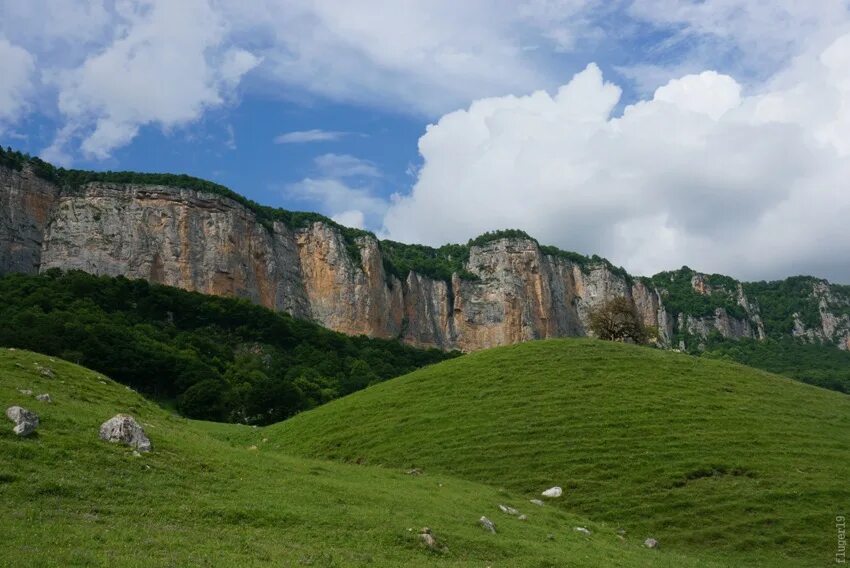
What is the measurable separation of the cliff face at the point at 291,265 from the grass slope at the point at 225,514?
→ 10023cm

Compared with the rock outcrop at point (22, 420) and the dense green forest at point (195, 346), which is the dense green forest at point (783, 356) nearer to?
the dense green forest at point (195, 346)

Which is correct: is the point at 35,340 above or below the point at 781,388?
above

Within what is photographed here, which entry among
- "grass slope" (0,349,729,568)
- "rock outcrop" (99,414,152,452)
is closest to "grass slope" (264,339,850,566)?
"grass slope" (0,349,729,568)

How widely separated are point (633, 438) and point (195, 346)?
5757cm

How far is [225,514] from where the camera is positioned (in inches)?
546

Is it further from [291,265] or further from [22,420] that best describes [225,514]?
[291,265]

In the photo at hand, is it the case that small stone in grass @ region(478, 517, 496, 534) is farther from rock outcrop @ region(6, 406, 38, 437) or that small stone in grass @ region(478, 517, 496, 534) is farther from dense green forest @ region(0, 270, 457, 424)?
dense green forest @ region(0, 270, 457, 424)

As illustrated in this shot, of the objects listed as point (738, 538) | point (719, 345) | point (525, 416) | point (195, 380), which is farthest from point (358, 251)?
point (738, 538)

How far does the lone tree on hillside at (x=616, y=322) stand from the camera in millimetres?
59969

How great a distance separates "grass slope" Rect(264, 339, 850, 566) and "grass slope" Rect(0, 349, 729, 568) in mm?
3573

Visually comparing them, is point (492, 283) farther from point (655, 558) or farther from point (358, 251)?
point (655, 558)

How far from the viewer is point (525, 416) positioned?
105 ft

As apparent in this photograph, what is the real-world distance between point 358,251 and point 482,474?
415 feet

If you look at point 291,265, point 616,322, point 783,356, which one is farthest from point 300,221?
point 783,356
